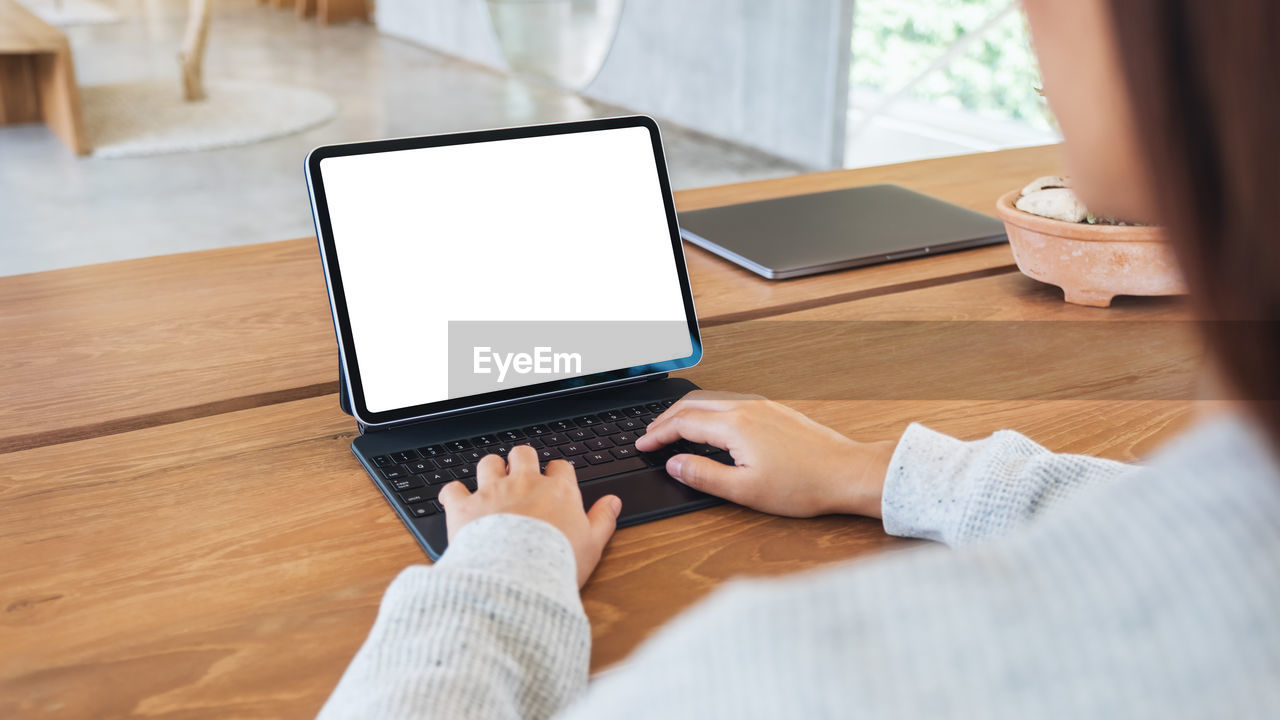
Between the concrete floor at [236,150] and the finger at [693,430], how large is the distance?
293 cm

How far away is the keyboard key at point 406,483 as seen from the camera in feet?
2.35

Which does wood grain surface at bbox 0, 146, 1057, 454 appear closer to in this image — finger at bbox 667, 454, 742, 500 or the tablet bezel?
the tablet bezel

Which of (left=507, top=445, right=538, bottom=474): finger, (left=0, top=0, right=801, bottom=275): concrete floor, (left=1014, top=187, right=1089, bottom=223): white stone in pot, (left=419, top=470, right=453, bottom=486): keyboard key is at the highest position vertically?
(left=1014, top=187, right=1089, bottom=223): white stone in pot

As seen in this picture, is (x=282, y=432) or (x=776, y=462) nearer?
(x=776, y=462)

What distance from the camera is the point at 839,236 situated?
1.27 meters

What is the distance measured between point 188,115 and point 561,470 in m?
4.93

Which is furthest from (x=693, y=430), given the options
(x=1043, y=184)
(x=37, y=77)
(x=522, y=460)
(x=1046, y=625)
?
(x=37, y=77)

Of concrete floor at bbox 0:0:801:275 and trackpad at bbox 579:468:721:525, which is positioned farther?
concrete floor at bbox 0:0:801:275

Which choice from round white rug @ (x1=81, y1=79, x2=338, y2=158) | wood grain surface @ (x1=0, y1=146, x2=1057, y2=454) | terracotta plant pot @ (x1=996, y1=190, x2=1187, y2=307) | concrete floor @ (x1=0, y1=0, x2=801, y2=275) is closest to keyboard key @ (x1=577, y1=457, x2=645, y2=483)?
wood grain surface @ (x1=0, y1=146, x2=1057, y2=454)

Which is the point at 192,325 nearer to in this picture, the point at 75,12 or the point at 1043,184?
the point at 1043,184

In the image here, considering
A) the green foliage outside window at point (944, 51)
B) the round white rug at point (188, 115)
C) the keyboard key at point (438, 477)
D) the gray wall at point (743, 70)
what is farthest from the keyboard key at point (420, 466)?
the round white rug at point (188, 115)

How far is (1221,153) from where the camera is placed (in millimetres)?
291

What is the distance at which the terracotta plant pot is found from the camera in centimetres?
105

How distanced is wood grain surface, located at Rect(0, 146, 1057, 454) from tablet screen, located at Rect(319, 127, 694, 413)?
5.8 inches
